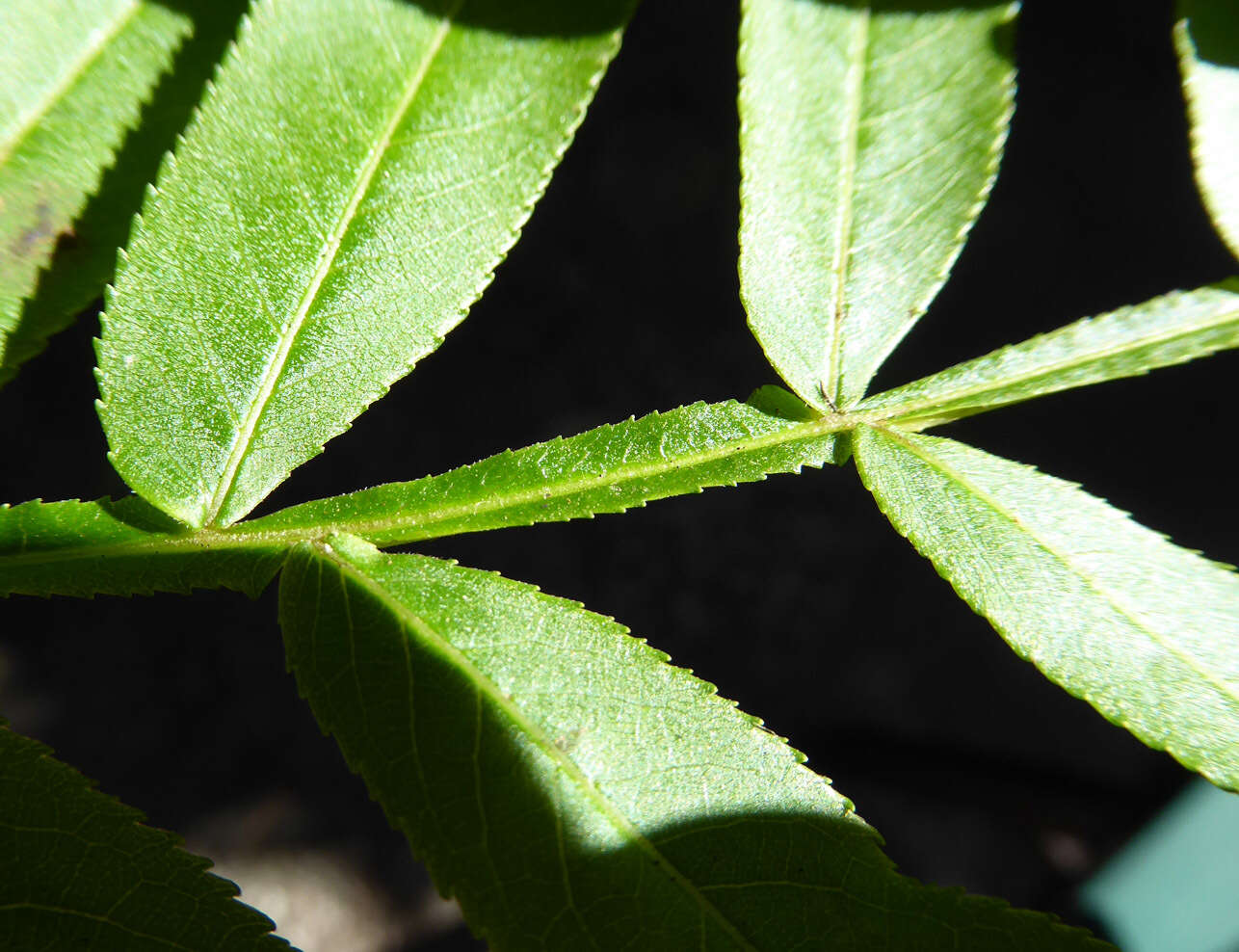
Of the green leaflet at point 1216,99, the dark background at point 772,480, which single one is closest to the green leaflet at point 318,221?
the green leaflet at point 1216,99

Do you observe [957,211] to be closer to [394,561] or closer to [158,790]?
[394,561]

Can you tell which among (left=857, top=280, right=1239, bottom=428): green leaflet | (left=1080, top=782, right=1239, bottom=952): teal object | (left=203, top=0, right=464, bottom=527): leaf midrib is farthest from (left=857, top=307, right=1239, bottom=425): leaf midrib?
(left=1080, top=782, right=1239, bottom=952): teal object

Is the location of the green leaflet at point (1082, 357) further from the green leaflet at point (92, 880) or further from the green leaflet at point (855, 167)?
the green leaflet at point (92, 880)

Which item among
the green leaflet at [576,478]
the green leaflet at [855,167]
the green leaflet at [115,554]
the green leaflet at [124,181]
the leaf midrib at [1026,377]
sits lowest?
the leaf midrib at [1026,377]

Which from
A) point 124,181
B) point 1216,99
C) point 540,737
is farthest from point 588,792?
point 1216,99

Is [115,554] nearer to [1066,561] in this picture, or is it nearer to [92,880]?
[92,880]

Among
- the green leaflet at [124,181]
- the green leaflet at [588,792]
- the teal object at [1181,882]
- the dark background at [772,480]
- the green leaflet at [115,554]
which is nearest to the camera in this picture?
the green leaflet at [588,792]

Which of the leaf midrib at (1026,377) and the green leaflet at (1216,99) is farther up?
the green leaflet at (1216,99)

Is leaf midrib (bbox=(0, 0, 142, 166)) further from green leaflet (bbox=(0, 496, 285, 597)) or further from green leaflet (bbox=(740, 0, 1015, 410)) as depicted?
green leaflet (bbox=(740, 0, 1015, 410))
